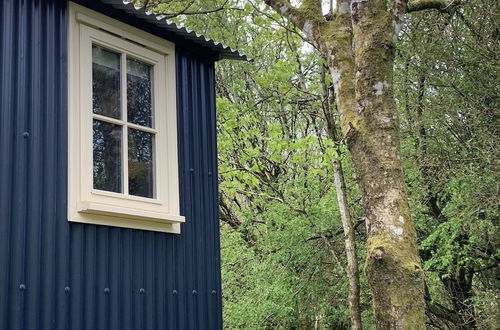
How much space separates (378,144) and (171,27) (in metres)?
2.20

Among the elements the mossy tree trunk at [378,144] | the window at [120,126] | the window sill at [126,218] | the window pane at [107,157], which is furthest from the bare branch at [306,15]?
the window sill at [126,218]

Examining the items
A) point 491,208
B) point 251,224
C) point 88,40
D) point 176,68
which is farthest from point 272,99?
point 88,40

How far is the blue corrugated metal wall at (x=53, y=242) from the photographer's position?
4.40 meters

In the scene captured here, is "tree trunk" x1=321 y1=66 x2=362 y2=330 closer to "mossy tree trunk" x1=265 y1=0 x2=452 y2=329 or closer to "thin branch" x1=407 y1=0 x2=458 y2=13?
"thin branch" x1=407 y1=0 x2=458 y2=13

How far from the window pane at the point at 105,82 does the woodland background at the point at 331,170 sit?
4.24 meters

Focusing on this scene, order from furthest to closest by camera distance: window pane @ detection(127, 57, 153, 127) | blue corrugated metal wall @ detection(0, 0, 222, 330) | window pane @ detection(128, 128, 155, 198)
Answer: window pane @ detection(127, 57, 153, 127)
window pane @ detection(128, 128, 155, 198)
blue corrugated metal wall @ detection(0, 0, 222, 330)

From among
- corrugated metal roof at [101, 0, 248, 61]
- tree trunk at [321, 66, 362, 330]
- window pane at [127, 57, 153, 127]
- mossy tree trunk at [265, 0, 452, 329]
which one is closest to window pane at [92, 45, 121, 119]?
window pane at [127, 57, 153, 127]

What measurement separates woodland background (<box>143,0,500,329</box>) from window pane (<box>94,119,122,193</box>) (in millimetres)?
4469

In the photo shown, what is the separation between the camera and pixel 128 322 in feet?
16.4

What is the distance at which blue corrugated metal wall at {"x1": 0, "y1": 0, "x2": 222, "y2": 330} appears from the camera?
14.4 feet

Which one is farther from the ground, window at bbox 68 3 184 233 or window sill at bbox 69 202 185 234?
window at bbox 68 3 184 233

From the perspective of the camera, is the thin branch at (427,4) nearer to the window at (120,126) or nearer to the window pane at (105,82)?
the window at (120,126)

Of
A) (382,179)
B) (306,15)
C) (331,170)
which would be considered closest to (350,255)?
(331,170)

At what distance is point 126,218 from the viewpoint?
511 centimetres
